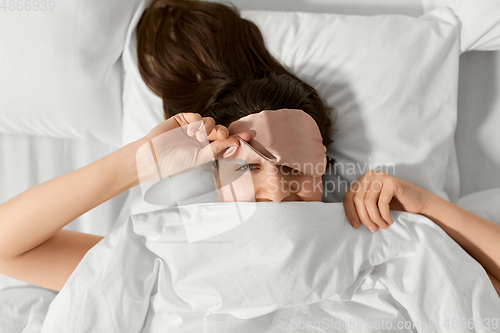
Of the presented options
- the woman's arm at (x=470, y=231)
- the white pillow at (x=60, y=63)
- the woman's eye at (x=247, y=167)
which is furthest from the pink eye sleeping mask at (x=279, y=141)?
the white pillow at (x=60, y=63)

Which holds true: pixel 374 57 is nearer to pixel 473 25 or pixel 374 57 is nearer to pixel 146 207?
pixel 473 25

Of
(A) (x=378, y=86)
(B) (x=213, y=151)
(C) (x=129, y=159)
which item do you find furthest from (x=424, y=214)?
(C) (x=129, y=159)

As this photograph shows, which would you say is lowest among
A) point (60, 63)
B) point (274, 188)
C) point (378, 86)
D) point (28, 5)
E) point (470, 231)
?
point (470, 231)

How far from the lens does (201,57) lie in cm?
92

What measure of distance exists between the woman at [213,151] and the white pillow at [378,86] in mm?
56

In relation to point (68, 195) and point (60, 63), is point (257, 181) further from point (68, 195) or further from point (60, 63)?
point (60, 63)

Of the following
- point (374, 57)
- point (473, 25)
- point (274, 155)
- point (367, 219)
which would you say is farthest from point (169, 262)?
point (473, 25)

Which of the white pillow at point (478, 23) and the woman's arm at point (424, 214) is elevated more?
the white pillow at point (478, 23)

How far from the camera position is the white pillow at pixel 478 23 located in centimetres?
88

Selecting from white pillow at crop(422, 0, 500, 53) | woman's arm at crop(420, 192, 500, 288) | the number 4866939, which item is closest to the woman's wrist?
the number 4866939

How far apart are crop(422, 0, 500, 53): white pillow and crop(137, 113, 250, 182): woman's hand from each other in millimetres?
693

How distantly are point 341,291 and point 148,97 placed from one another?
0.67 metres

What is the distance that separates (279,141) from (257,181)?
0.09 meters

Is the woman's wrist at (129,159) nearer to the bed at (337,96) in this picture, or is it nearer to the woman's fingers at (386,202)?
the bed at (337,96)
